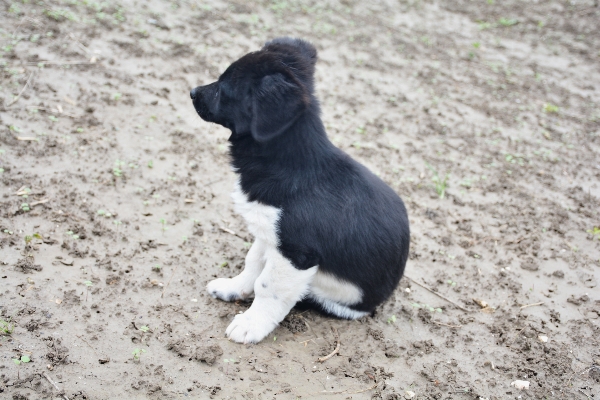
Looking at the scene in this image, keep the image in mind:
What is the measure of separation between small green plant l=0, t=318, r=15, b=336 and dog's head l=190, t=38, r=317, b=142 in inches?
73.3

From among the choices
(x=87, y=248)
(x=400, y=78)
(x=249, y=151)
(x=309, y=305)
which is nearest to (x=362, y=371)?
(x=309, y=305)

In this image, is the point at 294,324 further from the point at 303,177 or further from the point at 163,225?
the point at 163,225

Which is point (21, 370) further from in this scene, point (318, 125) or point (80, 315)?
point (318, 125)

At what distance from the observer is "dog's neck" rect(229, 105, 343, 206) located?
11.8ft

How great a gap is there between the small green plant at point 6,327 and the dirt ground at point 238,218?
32 mm

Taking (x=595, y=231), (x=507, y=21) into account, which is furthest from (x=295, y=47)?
(x=507, y=21)

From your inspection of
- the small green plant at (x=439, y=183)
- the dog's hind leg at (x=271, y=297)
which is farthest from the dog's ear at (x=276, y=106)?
the small green plant at (x=439, y=183)

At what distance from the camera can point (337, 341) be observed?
3900 millimetres

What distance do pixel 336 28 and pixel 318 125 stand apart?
6364mm

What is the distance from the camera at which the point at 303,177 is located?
362 centimetres

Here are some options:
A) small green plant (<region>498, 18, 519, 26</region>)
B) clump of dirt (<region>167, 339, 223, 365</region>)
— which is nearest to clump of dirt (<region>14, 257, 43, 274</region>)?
clump of dirt (<region>167, 339, 223, 365</region>)

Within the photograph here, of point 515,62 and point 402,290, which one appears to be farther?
point 515,62

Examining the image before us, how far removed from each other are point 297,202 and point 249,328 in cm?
95

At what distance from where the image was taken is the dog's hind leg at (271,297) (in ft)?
11.8
